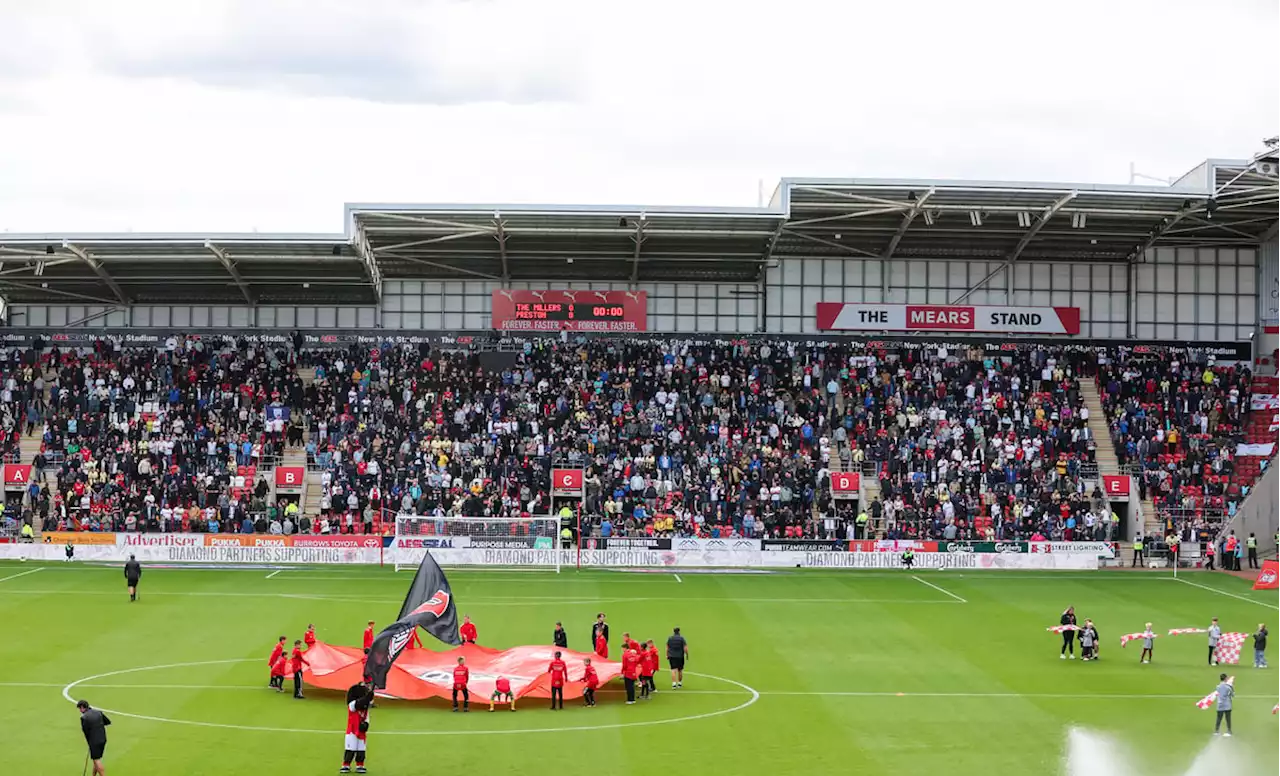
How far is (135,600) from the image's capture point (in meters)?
44.5

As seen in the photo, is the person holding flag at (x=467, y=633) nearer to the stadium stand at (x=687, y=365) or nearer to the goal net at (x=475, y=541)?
the goal net at (x=475, y=541)

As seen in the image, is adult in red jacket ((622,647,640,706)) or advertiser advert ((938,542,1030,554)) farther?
advertiser advert ((938,542,1030,554))

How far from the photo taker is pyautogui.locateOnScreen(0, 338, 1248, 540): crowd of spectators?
60562mm

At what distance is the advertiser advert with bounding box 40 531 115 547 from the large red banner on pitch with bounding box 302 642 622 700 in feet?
98.6

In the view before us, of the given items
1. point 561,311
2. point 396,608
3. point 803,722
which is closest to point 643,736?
point 803,722

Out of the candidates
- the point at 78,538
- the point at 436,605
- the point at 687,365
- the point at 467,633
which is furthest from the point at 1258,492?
the point at 78,538

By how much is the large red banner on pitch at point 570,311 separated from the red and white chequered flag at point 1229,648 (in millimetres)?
38623

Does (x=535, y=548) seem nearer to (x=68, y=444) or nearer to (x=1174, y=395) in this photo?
(x=68, y=444)

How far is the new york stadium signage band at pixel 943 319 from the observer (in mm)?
71188

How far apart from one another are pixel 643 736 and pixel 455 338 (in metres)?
45.8

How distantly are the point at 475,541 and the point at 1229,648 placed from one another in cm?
3040

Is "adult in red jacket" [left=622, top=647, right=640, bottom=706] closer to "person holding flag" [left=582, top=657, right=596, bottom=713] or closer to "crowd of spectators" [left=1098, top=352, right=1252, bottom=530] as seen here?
"person holding flag" [left=582, top=657, right=596, bottom=713]

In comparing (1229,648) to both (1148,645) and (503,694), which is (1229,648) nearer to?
(1148,645)

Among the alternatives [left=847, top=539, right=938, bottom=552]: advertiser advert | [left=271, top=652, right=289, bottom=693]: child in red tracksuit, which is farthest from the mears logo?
[left=847, top=539, right=938, bottom=552]: advertiser advert
